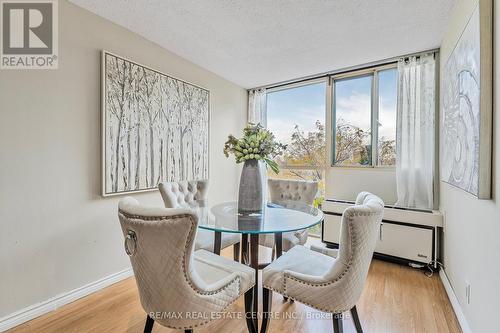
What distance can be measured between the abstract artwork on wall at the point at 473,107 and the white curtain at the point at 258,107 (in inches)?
104

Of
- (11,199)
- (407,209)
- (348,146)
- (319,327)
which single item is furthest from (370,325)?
(11,199)

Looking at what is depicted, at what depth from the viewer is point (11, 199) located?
1.73 m

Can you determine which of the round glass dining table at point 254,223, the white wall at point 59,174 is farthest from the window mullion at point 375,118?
the white wall at point 59,174

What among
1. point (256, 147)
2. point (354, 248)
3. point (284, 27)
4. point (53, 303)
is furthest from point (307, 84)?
point (53, 303)

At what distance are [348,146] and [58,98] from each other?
134 inches

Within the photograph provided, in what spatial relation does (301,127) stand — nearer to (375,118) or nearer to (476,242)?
(375,118)

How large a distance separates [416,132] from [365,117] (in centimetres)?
71

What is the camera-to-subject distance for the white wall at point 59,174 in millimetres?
1729

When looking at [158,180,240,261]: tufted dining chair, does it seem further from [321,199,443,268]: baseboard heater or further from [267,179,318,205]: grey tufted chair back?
[321,199,443,268]: baseboard heater

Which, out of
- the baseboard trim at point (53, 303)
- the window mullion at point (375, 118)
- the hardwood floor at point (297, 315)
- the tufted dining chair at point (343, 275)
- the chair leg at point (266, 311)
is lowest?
the hardwood floor at point (297, 315)

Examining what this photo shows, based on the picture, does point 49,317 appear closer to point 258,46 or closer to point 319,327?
point 319,327

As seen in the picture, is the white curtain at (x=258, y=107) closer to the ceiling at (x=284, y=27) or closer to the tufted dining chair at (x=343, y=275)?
the ceiling at (x=284, y=27)

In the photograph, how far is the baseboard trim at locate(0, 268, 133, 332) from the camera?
1.70 meters

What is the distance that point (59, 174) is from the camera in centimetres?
196
